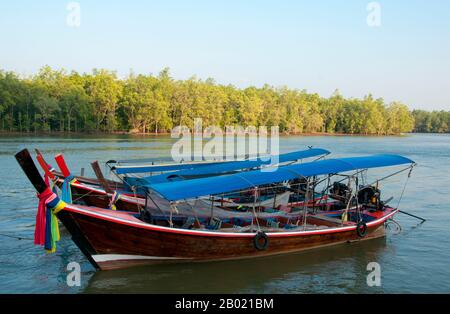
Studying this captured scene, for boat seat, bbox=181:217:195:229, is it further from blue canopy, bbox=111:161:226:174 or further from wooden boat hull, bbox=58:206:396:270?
blue canopy, bbox=111:161:226:174

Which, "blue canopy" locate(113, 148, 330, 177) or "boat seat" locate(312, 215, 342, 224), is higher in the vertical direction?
"blue canopy" locate(113, 148, 330, 177)

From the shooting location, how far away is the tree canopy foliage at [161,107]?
68.6m

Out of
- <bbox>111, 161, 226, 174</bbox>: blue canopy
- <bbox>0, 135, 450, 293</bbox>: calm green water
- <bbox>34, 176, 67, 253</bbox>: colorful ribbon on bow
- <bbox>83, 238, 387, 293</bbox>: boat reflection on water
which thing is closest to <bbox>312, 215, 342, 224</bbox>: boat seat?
<bbox>0, 135, 450, 293</bbox>: calm green water

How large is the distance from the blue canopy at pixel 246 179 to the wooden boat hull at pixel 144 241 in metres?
0.92

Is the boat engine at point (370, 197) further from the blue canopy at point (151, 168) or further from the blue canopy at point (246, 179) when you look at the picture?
the blue canopy at point (151, 168)

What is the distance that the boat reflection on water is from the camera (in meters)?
10.1

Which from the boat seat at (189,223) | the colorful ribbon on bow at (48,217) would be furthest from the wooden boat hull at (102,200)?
the colorful ribbon on bow at (48,217)

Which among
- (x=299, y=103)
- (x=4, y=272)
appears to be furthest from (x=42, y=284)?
(x=299, y=103)

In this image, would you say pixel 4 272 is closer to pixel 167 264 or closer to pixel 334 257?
pixel 167 264

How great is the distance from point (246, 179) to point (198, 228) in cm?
180

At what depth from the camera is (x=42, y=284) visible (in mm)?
10016

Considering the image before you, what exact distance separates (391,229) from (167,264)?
886 cm
